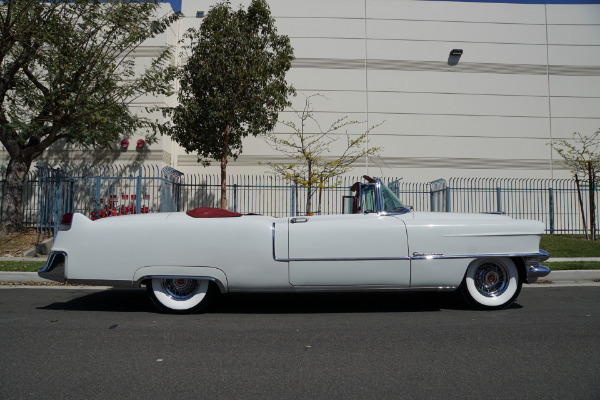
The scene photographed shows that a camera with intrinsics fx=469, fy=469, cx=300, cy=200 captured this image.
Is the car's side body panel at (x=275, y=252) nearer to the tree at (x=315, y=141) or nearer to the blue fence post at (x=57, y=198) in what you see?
the blue fence post at (x=57, y=198)

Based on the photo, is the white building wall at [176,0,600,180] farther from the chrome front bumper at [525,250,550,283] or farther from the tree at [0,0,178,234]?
the chrome front bumper at [525,250,550,283]

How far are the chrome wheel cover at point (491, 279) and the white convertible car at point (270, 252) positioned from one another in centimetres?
22

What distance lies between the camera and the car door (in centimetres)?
538

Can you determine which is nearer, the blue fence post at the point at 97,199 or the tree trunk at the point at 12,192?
the tree trunk at the point at 12,192

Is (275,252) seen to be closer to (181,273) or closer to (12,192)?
(181,273)

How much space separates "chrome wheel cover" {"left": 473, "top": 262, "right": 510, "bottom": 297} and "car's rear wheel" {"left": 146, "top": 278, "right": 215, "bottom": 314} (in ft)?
10.8

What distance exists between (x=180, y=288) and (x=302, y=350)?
2.08 metres

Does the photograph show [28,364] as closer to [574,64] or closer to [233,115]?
[233,115]

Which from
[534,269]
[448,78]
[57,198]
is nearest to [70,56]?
[57,198]

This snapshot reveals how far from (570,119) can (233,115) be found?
1485 cm

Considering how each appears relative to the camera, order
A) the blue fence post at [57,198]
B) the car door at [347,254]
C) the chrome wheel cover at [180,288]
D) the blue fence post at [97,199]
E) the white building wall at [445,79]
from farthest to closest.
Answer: the white building wall at [445,79] < the blue fence post at [97,199] < the blue fence post at [57,198] < the chrome wheel cover at [180,288] < the car door at [347,254]

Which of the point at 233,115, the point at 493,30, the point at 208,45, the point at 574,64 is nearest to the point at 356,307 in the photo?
the point at 233,115

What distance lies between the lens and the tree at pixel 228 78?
13.0m

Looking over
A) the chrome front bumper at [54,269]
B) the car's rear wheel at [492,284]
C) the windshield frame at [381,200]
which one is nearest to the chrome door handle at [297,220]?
the windshield frame at [381,200]
